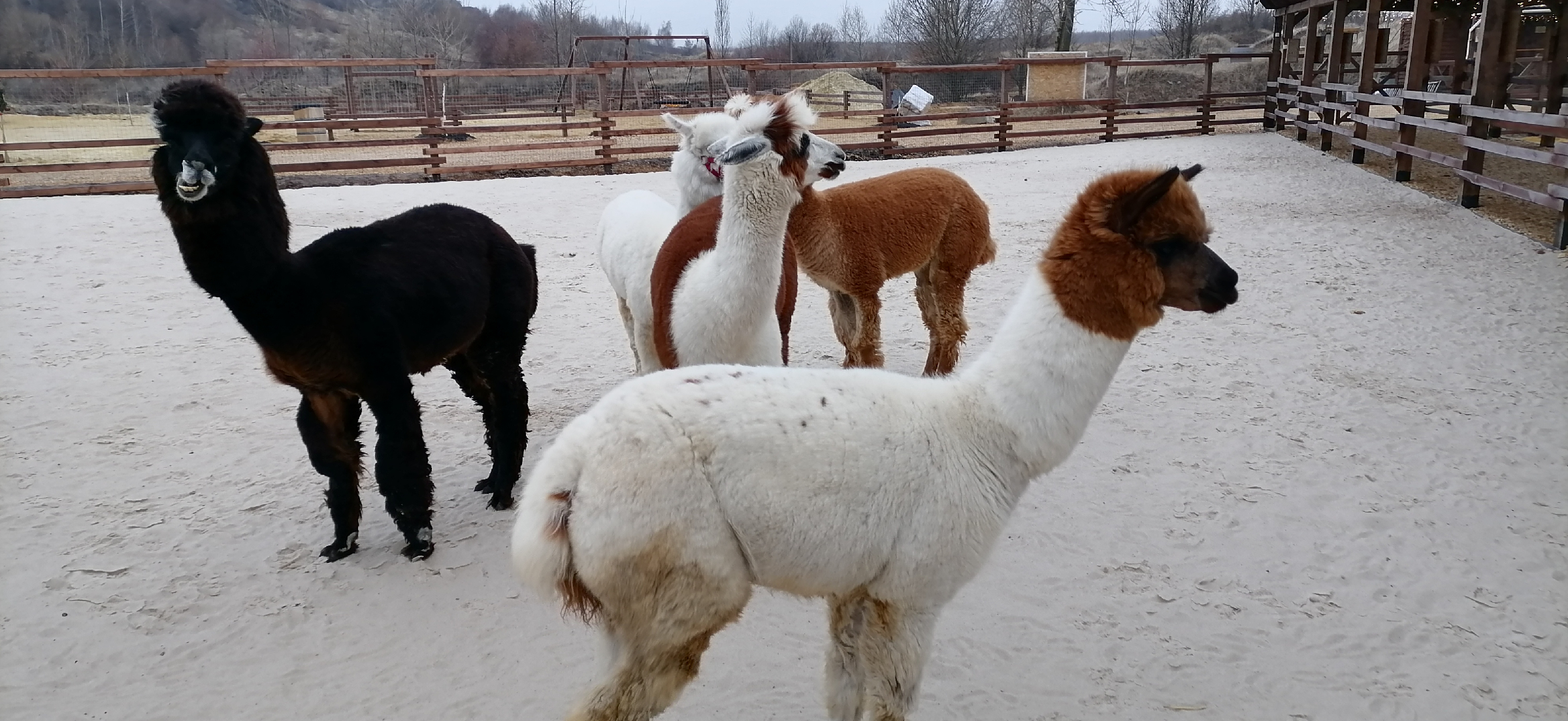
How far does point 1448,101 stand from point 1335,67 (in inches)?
288

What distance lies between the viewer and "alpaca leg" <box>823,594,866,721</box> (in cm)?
228

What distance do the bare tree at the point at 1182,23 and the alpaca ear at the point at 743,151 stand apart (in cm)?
3869

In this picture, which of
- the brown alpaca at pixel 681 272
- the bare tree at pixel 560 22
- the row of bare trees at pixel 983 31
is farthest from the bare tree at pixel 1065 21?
the brown alpaca at pixel 681 272

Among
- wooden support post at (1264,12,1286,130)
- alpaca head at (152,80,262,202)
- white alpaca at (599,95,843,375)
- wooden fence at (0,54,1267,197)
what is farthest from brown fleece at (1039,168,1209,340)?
wooden support post at (1264,12,1286,130)

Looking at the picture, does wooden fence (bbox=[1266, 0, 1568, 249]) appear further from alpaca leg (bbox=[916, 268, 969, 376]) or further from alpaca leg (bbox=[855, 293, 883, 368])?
alpaca leg (bbox=[855, 293, 883, 368])

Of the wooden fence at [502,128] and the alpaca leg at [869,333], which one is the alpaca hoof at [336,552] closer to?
the alpaca leg at [869,333]

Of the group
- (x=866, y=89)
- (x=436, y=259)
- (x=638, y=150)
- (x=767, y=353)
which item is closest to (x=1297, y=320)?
(x=767, y=353)

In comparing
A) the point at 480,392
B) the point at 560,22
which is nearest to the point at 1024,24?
the point at 560,22

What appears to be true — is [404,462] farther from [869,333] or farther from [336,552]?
[869,333]

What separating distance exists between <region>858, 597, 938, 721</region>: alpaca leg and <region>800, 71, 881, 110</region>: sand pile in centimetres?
2440

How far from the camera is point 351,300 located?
10.7 feet

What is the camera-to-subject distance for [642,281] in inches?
182

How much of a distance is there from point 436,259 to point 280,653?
157 cm

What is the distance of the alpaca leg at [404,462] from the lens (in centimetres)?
337
